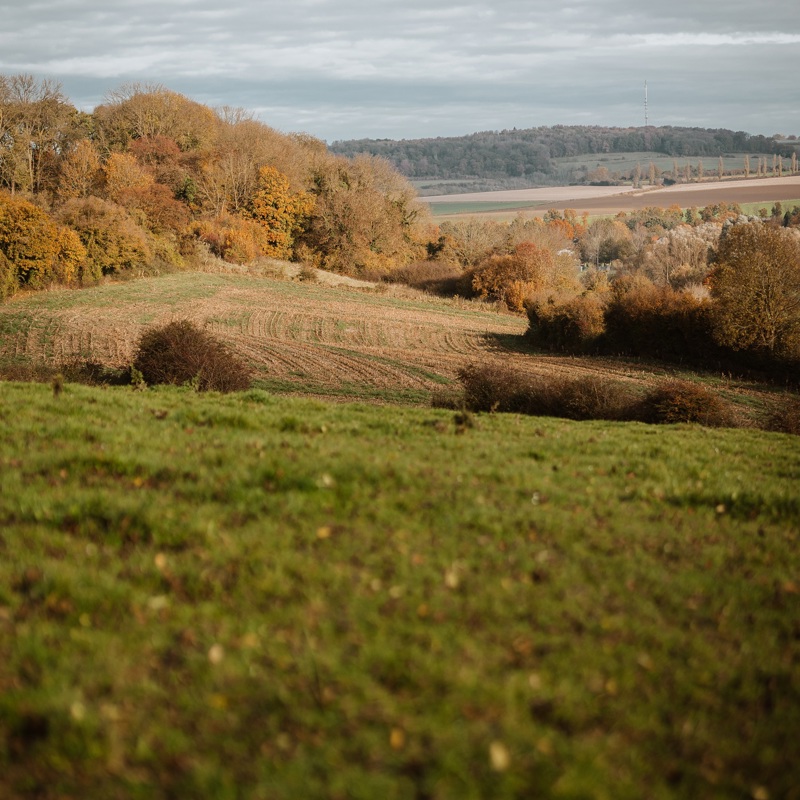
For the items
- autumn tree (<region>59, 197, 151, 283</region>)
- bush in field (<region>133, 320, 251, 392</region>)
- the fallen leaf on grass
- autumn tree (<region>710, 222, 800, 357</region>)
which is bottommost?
the fallen leaf on grass

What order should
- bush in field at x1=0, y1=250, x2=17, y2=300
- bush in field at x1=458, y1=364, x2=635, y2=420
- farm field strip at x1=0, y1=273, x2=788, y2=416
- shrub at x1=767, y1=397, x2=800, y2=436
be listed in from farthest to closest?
→ 1. bush in field at x1=0, y1=250, x2=17, y2=300
2. farm field strip at x1=0, y1=273, x2=788, y2=416
3. bush in field at x1=458, y1=364, x2=635, y2=420
4. shrub at x1=767, y1=397, x2=800, y2=436

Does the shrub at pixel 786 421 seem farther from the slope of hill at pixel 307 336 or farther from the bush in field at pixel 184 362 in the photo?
the bush in field at pixel 184 362

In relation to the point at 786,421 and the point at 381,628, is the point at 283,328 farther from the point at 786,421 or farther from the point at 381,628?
the point at 381,628

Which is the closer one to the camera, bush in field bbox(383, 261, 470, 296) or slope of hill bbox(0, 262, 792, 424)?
slope of hill bbox(0, 262, 792, 424)

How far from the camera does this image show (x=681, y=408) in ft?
73.7

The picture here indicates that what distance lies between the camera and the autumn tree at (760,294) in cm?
4134

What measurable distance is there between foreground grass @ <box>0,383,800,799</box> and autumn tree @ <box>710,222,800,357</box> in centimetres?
3622

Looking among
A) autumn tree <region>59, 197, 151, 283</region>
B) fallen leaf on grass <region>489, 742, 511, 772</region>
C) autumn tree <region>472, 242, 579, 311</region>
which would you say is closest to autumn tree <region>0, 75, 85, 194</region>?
autumn tree <region>59, 197, 151, 283</region>

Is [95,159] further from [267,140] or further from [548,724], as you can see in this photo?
[548,724]

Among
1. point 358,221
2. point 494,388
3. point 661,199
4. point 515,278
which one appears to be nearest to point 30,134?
point 358,221

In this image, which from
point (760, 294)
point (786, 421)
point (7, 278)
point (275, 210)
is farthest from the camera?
point (275, 210)

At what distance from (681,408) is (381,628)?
1979cm

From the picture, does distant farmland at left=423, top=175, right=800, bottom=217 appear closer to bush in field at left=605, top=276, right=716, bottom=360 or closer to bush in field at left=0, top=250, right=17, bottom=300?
bush in field at left=605, top=276, right=716, bottom=360

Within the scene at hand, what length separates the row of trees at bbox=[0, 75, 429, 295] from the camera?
188 feet
